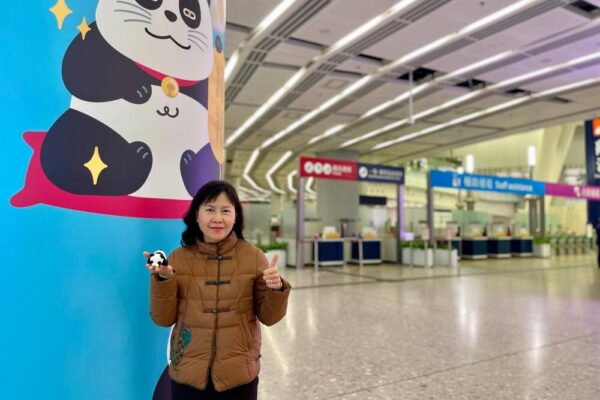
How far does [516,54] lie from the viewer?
852cm

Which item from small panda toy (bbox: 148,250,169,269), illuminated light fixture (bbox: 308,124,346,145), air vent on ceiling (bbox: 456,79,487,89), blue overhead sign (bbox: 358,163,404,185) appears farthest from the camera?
illuminated light fixture (bbox: 308,124,346,145)

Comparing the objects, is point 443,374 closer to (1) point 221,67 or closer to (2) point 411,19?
(1) point 221,67

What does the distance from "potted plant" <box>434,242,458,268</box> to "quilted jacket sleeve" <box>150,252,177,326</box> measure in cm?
1070

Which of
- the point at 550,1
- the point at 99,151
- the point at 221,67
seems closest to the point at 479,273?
the point at 550,1

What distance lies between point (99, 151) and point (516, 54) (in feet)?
29.7

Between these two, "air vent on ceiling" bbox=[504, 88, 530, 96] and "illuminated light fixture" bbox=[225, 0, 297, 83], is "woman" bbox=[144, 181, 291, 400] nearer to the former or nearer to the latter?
"illuminated light fixture" bbox=[225, 0, 297, 83]

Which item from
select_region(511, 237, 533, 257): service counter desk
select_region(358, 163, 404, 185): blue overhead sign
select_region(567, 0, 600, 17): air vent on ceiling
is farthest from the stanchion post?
select_region(511, 237, 533, 257): service counter desk

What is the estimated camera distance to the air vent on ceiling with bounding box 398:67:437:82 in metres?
9.84

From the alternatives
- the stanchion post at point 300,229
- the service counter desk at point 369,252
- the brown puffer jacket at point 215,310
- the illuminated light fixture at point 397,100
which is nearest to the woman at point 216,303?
the brown puffer jacket at point 215,310

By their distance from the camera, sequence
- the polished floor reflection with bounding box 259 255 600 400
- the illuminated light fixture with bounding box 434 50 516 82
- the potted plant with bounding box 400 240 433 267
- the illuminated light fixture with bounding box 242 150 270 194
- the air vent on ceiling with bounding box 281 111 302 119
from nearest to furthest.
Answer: the polished floor reflection with bounding box 259 255 600 400 < the illuminated light fixture with bounding box 434 50 516 82 < the potted plant with bounding box 400 240 433 267 < the air vent on ceiling with bounding box 281 111 302 119 < the illuminated light fixture with bounding box 242 150 270 194

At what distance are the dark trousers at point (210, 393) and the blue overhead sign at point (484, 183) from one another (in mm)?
10735

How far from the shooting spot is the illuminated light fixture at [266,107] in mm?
9945

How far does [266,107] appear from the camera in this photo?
40.2 feet

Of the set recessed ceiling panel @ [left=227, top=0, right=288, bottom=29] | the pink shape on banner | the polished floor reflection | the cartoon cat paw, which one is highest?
recessed ceiling panel @ [left=227, top=0, right=288, bottom=29]
